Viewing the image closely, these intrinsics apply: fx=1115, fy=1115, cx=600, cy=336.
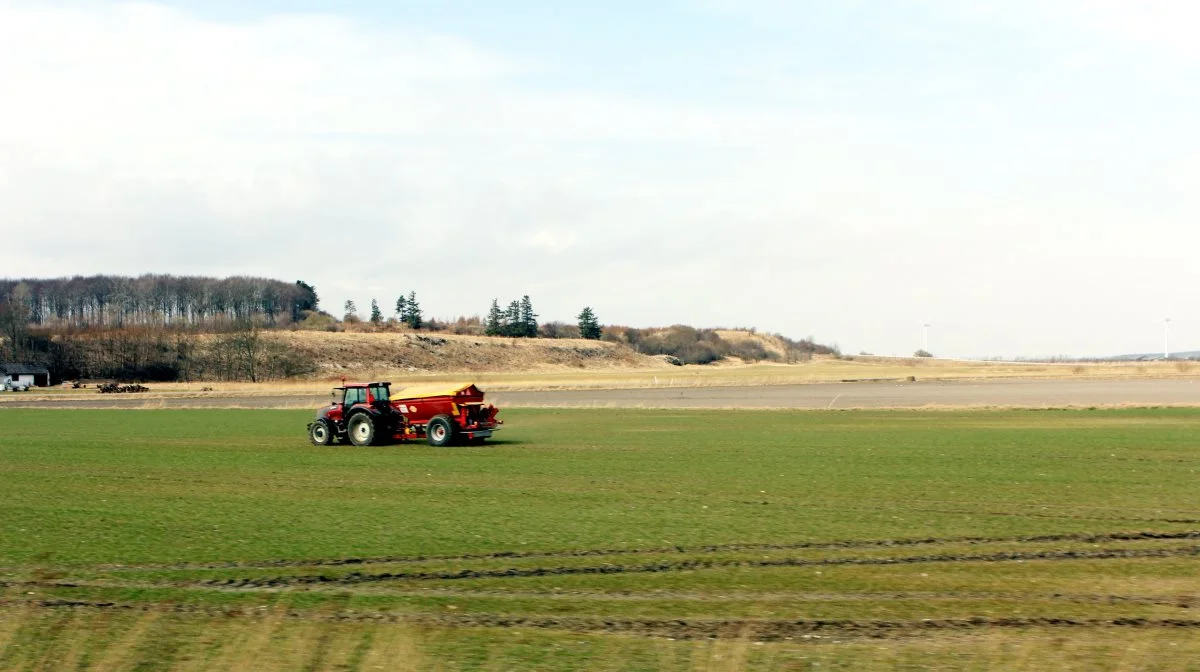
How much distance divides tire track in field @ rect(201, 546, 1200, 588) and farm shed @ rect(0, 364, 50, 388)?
111989mm

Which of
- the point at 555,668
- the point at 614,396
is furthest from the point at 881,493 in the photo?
the point at 614,396

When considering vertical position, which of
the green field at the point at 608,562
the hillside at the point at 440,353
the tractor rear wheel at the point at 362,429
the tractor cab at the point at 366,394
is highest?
the hillside at the point at 440,353

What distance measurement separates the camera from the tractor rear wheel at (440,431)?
31.1 meters

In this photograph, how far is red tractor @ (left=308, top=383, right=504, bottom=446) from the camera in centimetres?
3141

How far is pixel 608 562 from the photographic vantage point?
12.8 metres

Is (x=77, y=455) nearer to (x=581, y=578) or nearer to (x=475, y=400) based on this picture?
(x=475, y=400)

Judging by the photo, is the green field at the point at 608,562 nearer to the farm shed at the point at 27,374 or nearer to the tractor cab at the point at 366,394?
the tractor cab at the point at 366,394

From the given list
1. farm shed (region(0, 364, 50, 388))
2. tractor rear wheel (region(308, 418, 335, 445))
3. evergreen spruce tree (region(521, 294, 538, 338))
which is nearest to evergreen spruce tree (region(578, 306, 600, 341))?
evergreen spruce tree (region(521, 294, 538, 338))

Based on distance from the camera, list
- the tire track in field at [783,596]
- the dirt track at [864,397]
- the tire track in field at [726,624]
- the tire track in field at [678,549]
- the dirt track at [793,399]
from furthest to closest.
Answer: the dirt track at [793,399], the dirt track at [864,397], the tire track in field at [678,549], the tire track in field at [783,596], the tire track in field at [726,624]

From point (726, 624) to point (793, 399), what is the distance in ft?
169

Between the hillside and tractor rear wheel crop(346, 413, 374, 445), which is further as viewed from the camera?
the hillside

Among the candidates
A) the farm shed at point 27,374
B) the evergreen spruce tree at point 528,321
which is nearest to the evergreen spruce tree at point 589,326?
the evergreen spruce tree at point 528,321

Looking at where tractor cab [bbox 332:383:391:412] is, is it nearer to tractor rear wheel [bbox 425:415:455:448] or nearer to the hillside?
tractor rear wheel [bbox 425:415:455:448]

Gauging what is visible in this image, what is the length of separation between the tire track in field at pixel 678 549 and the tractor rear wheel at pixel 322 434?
65.6 ft
